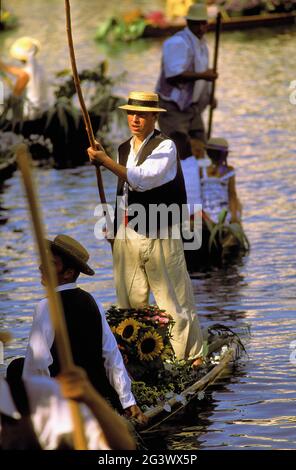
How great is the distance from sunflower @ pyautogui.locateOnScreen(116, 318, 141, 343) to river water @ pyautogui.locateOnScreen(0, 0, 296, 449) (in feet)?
1.80

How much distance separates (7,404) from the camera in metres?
5.41

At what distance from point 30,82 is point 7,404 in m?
16.3

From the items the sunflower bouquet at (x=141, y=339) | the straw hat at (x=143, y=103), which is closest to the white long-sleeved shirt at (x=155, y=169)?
the straw hat at (x=143, y=103)

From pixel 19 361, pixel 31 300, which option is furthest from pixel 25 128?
pixel 19 361

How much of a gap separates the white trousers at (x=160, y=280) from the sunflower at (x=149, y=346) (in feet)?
1.62

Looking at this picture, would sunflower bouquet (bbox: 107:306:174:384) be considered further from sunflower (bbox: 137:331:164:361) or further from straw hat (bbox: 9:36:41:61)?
straw hat (bbox: 9:36:41:61)

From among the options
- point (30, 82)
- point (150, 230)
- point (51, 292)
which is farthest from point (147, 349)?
point (30, 82)

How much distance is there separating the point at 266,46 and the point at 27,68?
10341 mm

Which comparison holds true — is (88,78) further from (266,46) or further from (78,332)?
(78,332)

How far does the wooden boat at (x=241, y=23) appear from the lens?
34594mm

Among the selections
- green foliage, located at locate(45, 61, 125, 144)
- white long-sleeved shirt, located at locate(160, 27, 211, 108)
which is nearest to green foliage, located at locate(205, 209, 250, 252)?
white long-sleeved shirt, located at locate(160, 27, 211, 108)

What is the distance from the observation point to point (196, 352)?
388 inches

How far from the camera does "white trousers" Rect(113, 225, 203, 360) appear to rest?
374 inches

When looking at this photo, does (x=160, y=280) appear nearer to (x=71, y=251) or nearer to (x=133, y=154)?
(x=133, y=154)
